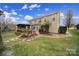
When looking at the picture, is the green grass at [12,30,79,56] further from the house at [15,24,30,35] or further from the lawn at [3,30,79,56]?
Result: the house at [15,24,30,35]

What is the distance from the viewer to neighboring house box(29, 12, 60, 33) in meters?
1.34

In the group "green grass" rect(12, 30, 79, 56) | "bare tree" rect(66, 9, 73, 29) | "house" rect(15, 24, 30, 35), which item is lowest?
"green grass" rect(12, 30, 79, 56)

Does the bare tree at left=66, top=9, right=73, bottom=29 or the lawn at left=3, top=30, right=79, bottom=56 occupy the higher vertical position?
the bare tree at left=66, top=9, right=73, bottom=29

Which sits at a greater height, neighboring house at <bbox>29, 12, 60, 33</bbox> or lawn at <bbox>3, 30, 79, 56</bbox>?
neighboring house at <bbox>29, 12, 60, 33</bbox>

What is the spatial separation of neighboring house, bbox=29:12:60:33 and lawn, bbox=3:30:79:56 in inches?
3.5

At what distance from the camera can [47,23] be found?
53.2 inches

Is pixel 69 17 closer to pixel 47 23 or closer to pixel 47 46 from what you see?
pixel 47 23

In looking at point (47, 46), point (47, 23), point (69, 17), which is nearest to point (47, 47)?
point (47, 46)

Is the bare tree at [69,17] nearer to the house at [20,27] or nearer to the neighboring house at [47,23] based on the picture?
the neighboring house at [47,23]

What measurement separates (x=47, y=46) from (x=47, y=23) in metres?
0.20

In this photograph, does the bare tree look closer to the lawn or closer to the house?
the lawn

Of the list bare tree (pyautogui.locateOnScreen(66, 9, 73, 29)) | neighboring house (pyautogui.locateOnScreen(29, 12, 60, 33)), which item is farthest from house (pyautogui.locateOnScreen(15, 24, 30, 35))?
bare tree (pyautogui.locateOnScreen(66, 9, 73, 29))

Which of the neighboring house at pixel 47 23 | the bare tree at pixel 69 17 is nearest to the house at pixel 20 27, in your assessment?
the neighboring house at pixel 47 23

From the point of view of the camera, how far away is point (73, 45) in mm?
1325
